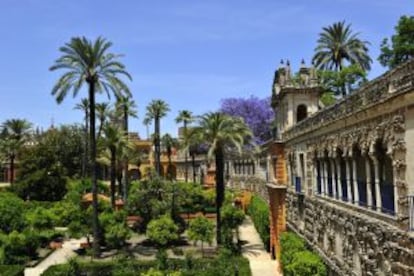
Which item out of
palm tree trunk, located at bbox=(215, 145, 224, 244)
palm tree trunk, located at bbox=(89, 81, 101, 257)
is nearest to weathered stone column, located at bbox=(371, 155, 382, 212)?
palm tree trunk, located at bbox=(215, 145, 224, 244)

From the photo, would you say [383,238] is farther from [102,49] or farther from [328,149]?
[102,49]

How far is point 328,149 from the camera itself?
74.5ft

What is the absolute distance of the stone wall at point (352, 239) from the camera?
1427 cm

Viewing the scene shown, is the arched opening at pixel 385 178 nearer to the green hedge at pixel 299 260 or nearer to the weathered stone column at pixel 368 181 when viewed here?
the weathered stone column at pixel 368 181

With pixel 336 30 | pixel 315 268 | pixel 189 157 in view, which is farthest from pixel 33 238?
pixel 189 157

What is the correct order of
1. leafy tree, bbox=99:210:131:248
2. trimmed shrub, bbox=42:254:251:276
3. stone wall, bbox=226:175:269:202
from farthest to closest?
stone wall, bbox=226:175:269:202 < leafy tree, bbox=99:210:131:248 < trimmed shrub, bbox=42:254:251:276

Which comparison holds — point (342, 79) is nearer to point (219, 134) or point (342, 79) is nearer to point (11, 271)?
point (219, 134)

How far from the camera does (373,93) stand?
16.3 m

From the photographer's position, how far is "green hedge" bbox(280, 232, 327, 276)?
942 inches

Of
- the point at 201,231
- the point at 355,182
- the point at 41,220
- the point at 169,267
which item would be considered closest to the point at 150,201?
the point at 201,231

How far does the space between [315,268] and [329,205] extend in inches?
117

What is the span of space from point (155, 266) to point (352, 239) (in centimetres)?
1748

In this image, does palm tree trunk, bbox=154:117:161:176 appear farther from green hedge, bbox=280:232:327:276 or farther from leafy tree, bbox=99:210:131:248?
green hedge, bbox=280:232:327:276

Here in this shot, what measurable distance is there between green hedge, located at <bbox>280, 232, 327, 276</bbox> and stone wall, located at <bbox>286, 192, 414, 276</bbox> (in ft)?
1.35
